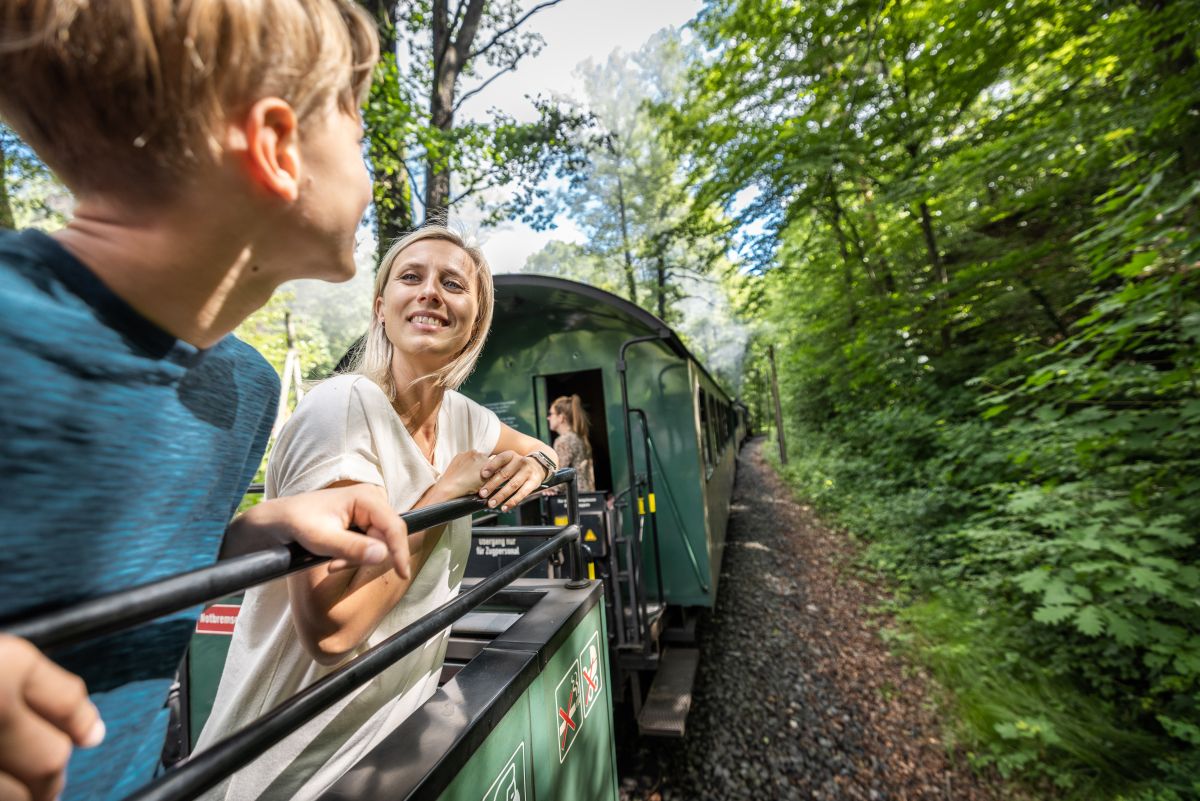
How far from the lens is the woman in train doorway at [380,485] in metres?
1.03

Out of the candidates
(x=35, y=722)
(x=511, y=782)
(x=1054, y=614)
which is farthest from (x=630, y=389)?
(x=35, y=722)

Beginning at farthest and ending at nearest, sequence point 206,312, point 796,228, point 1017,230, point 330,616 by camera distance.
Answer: point 796,228, point 1017,230, point 330,616, point 206,312

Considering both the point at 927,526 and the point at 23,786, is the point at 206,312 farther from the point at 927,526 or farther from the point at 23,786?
the point at 927,526

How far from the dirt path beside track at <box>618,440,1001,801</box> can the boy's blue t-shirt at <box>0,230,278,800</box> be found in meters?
3.80

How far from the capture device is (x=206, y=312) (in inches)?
24.8

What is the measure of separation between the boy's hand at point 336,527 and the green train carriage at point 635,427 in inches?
128

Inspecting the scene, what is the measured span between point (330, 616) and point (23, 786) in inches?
24.3

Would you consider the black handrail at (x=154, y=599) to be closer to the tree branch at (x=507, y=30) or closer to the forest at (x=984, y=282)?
the forest at (x=984, y=282)

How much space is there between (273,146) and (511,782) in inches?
55.9

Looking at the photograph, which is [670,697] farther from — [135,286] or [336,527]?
[135,286]

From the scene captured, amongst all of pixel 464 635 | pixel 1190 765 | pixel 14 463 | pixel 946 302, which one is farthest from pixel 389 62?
pixel 1190 765

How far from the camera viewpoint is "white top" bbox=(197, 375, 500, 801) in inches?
40.9

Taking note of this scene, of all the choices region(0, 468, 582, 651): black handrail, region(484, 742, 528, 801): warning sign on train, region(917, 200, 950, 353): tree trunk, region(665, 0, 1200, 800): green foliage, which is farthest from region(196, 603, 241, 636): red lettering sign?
region(917, 200, 950, 353): tree trunk

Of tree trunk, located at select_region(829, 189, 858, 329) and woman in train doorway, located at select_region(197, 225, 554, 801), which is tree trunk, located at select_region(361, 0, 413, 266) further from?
tree trunk, located at select_region(829, 189, 858, 329)
